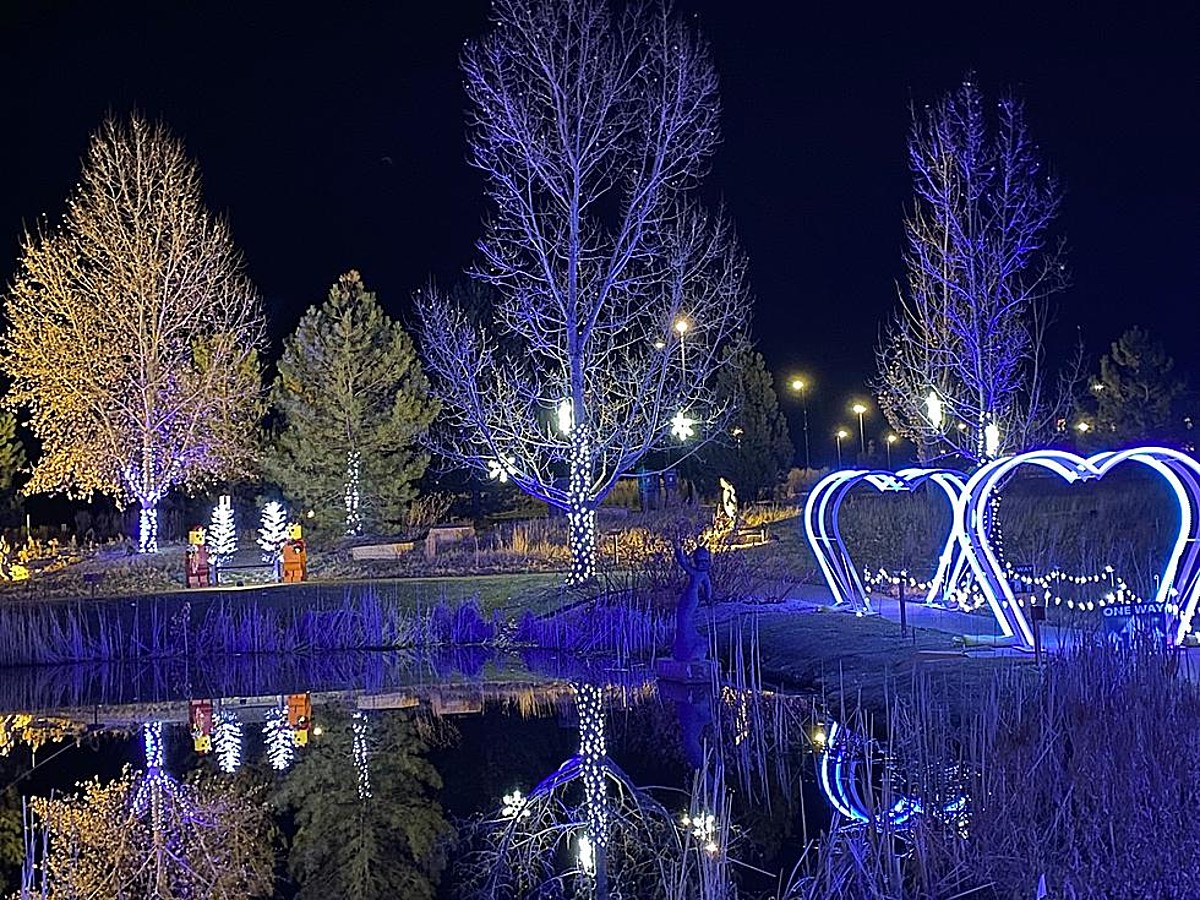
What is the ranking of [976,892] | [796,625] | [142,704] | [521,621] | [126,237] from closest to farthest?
[976,892] < [142,704] < [796,625] < [521,621] < [126,237]

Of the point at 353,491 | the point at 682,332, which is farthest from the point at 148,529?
the point at 682,332

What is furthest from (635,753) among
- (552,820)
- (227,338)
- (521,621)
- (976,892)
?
(227,338)

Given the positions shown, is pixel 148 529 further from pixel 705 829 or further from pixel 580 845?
pixel 705 829

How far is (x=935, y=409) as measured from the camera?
78.1ft

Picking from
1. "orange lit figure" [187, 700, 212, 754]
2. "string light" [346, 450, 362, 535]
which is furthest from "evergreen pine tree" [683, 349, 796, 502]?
"orange lit figure" [187, 700, 212, 754]

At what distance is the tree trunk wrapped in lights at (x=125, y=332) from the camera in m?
25.5

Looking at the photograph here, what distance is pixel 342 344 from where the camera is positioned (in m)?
25.9

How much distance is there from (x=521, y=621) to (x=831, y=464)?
35.3 m

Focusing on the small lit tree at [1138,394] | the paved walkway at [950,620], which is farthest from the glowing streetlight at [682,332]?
the small lit tree at [1138,394]

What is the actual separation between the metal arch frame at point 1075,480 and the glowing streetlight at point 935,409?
10.6m

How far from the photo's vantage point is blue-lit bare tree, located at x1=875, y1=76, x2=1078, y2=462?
886 inches

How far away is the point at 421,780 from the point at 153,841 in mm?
2303

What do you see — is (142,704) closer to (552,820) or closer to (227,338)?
(552,820)

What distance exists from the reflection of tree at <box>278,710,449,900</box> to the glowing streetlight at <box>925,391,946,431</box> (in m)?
13.4
